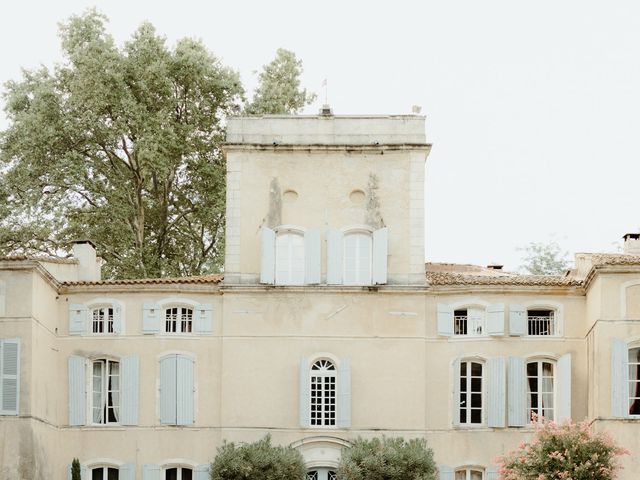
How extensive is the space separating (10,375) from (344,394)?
862cm

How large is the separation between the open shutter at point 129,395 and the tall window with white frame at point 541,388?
405 inches

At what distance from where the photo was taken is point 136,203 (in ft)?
173

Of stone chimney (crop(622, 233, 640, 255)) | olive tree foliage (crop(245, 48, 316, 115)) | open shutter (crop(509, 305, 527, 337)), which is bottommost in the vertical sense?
open shutter (crop(509, 305, 527, 337))

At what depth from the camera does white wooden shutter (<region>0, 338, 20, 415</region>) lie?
36.6 meters

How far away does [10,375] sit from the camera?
1447 inches

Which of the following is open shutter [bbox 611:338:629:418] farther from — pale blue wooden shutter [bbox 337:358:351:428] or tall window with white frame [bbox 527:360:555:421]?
pale blue wooden shutter [bbox 337:358:351:428]

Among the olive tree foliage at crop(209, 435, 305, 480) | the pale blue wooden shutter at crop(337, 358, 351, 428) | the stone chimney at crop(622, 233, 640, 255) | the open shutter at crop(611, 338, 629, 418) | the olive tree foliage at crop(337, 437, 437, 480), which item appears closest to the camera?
the open shutter at crop(611, 338, 629, 418)

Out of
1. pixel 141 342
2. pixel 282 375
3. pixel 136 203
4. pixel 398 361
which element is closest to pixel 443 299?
pixel 398 361

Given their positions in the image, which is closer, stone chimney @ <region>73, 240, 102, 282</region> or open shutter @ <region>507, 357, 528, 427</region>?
open shutter @ <region>507, 357, 528, 427</region>

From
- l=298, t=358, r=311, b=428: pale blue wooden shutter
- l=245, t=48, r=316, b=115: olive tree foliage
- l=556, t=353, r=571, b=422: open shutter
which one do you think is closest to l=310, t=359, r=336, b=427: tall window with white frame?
l=298, t=358, r=311, b=428: pale blue wooden shutter

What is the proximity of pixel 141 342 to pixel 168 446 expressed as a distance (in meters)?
2.83

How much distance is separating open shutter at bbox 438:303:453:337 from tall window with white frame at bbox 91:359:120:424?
8.61 metres

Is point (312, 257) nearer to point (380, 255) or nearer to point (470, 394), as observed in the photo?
point (380, 255)

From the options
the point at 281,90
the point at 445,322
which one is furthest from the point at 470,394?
the point at 281,90
